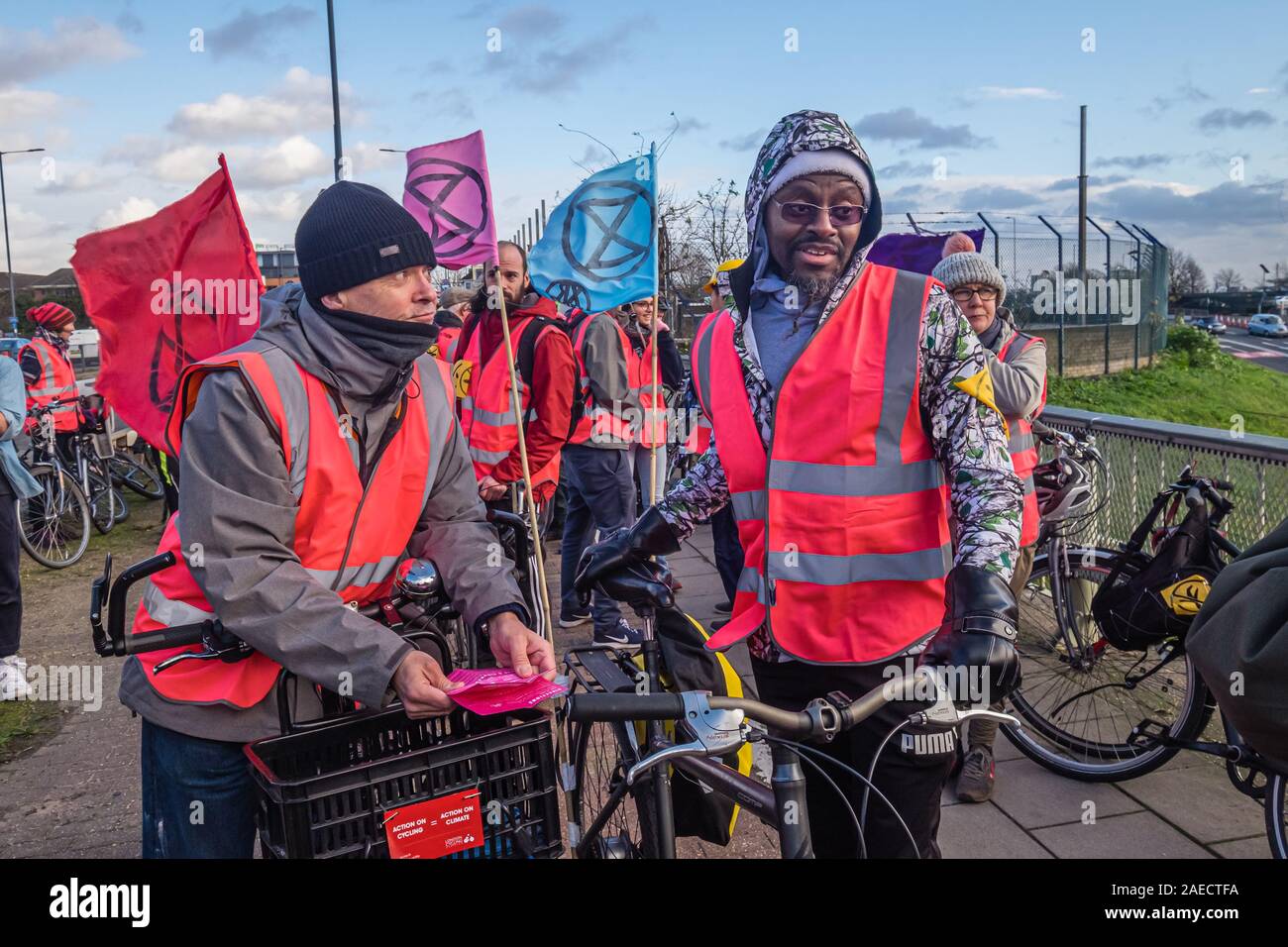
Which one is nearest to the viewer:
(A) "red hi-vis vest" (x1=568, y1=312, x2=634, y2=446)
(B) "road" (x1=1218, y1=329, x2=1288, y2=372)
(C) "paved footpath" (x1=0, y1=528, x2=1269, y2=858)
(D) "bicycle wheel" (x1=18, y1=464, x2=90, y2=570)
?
(C) "paved footpath" (x1=0, y1=528, x2=1269, y2=858)

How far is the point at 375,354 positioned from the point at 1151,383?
89.4 feet

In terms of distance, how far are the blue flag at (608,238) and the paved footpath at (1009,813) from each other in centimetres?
289

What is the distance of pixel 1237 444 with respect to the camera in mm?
4055

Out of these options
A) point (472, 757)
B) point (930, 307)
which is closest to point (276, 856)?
point (472, 757)

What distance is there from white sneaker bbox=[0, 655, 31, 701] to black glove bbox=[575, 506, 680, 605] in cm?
471

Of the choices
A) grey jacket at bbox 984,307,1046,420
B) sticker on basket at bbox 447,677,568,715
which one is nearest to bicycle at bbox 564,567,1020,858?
sticker on basket at bbox 447,677,568,715

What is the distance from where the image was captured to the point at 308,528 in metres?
2.23

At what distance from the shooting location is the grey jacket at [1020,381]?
4418 mm

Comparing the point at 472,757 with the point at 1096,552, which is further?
the point at 1096,552

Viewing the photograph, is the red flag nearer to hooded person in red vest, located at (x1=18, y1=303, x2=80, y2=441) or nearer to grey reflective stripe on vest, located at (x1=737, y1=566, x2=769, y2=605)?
grey reflective stripe on vest, located at (x1=737, y1=566, x2=769, y2=605)

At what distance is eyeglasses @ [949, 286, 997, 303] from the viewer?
467 centimetres

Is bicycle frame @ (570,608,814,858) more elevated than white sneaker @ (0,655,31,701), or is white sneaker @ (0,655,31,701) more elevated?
bicycle frame @ (570,608,814,858)
